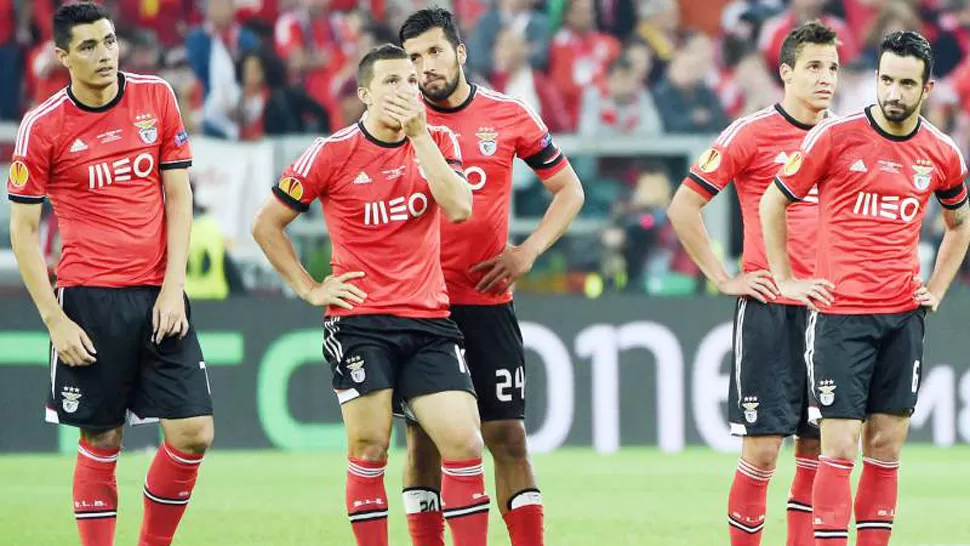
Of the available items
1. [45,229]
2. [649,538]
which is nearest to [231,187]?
[45,229]

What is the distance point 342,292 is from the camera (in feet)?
24.7

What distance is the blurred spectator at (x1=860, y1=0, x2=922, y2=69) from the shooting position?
17359 millimetres

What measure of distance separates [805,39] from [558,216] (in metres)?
1.37

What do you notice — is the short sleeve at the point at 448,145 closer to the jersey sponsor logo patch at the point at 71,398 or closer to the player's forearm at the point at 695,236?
the player's forearm at the point at 695,236

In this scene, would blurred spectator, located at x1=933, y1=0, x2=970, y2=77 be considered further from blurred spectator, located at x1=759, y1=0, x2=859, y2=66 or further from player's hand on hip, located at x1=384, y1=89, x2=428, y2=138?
player's hand on hip, located at x1=384, y1=89, x2=428, y2=138

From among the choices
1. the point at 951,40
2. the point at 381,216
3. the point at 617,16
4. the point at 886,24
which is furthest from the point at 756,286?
the point at 951,40

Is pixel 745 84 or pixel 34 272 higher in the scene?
pixel 745 84

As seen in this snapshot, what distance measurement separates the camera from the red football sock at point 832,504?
24.7 ft

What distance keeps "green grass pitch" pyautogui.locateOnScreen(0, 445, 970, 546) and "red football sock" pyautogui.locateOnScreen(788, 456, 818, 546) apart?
3.72 ft

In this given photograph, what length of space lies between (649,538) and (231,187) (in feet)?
19.6

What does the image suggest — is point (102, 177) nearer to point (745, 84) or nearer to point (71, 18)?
point (71, 18)

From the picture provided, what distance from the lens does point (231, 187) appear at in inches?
572

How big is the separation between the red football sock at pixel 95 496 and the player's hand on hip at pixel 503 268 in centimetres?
181

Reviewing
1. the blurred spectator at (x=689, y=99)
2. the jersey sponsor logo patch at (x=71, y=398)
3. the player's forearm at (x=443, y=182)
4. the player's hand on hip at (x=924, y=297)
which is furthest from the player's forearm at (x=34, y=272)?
the blurred spectator at (x=689, y=99)
